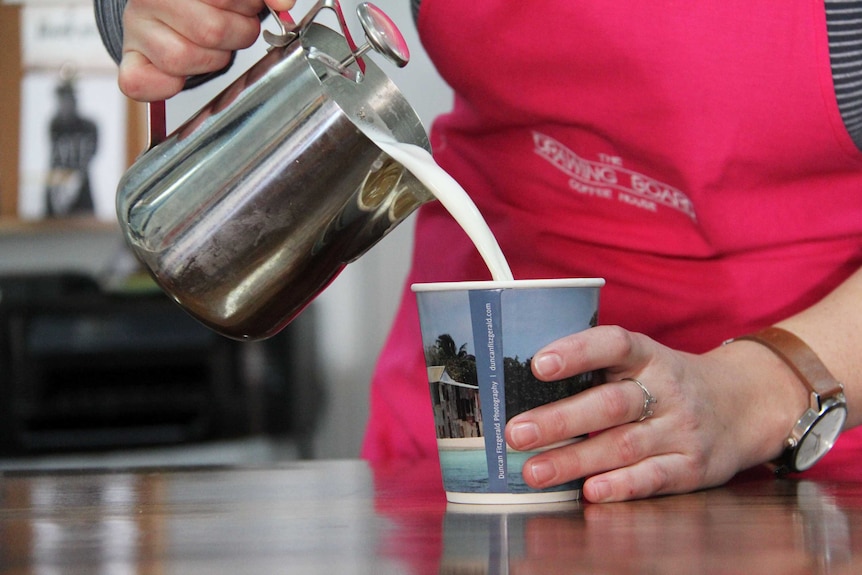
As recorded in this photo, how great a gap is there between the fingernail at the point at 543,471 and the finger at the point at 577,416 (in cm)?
1

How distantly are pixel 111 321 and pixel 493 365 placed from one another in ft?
5.51

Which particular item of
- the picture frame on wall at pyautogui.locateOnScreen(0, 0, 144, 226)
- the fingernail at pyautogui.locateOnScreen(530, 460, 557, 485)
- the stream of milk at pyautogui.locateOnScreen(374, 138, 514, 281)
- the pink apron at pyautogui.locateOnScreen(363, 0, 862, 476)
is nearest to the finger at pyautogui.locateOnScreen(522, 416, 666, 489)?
the fingernail at pyautogui.locateOnScreen(530, 460, 557, 485)

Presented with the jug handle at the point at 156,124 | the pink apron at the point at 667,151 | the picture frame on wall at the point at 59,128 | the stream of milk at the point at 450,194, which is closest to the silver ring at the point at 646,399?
the stream of milk at the point at 450,194

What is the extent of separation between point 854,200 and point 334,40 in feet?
1.54

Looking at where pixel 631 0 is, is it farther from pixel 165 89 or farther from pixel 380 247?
pixel 380 247

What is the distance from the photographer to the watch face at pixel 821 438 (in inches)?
30.8

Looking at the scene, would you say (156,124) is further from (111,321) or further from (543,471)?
(111,321)

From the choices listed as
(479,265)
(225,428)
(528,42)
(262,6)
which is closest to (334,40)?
(262,6)

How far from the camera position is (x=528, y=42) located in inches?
35.7

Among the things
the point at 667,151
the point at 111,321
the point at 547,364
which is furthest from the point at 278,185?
the point at 111,321

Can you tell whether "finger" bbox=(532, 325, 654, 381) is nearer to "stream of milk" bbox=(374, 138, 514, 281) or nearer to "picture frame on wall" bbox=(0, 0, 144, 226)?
"stream of milk" bbox=(374, 138, 514, 281)

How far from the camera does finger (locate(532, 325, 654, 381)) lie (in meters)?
0.62

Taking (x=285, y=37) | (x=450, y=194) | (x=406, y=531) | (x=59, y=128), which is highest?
(x=59, y=128)

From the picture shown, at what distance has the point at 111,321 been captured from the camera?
2.16 metres
